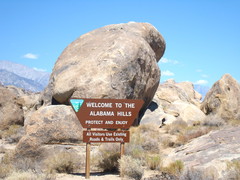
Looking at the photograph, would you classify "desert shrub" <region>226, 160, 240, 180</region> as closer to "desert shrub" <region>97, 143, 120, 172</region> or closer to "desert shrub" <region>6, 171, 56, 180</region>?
"desert shrub" <region>97, 143, 120, 172</region>

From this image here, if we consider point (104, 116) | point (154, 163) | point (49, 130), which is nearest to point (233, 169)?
point (154, 163)

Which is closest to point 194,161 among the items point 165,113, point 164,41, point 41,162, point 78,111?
point 78,111

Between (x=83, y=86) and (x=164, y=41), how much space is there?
850cm

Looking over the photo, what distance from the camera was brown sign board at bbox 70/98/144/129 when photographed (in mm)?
7431

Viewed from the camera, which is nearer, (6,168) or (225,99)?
(6,168)

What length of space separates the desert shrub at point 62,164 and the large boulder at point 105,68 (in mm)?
3555

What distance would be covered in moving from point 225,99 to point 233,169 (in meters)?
12.7

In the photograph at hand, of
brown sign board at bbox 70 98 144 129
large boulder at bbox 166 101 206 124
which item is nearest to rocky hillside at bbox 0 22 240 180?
large boulder at bbox 166 101 206 124

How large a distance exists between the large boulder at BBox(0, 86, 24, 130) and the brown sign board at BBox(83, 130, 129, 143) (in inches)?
342

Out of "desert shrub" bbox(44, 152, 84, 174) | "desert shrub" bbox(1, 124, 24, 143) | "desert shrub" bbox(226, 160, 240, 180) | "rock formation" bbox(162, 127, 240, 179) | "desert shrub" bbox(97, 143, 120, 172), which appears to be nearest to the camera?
"desert shrub" bbox(226, 160, 240, 180)

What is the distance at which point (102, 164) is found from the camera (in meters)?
8.01

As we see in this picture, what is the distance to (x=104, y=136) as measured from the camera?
7.49 metres

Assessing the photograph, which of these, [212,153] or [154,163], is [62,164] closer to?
[154,163]

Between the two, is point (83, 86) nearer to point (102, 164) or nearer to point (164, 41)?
point (102, 164)
